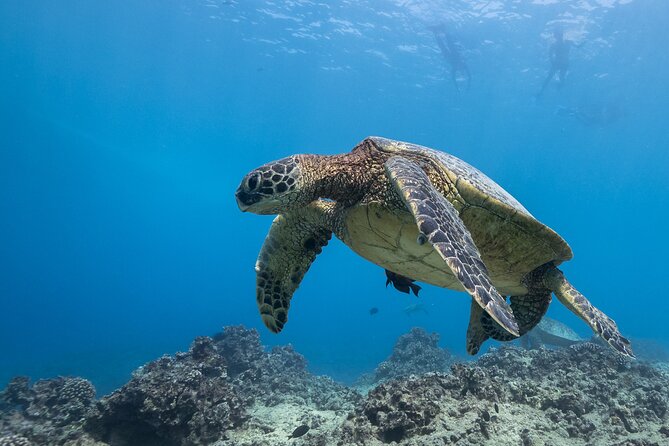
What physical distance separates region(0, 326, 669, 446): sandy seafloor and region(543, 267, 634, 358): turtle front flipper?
68.1 inches

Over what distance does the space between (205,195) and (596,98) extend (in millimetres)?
114515

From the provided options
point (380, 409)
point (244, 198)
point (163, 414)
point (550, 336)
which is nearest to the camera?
point (244, 198)

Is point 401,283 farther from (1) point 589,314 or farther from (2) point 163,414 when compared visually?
(2) point 163,414

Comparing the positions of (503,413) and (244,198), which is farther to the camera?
(503,413)

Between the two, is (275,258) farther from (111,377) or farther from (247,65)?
(247,65)

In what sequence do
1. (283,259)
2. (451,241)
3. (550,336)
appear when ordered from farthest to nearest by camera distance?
(550,336), (283,259), (451,241)

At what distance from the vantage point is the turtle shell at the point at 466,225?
13.3 ft

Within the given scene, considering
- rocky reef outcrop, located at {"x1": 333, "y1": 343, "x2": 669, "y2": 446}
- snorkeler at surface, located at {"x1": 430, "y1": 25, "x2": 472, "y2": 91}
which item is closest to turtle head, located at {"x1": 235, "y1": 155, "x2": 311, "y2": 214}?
rocky reef outcrop, located at {"x1": 333, "y1": 343, "x2": 669, "y2": 446}

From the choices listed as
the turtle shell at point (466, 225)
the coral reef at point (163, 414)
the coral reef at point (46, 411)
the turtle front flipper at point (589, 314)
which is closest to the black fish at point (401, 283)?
the turtle shell at point (466, 225)

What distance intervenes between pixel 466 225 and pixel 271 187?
8.18 ft

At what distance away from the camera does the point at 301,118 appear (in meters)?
63.8

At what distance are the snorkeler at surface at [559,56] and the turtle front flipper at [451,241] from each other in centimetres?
4101

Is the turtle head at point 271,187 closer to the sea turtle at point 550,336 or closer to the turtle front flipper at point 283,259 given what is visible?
the turtle front flipper at point 283,259

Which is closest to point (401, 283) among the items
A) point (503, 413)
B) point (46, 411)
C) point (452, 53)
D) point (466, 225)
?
point (466, 225)
